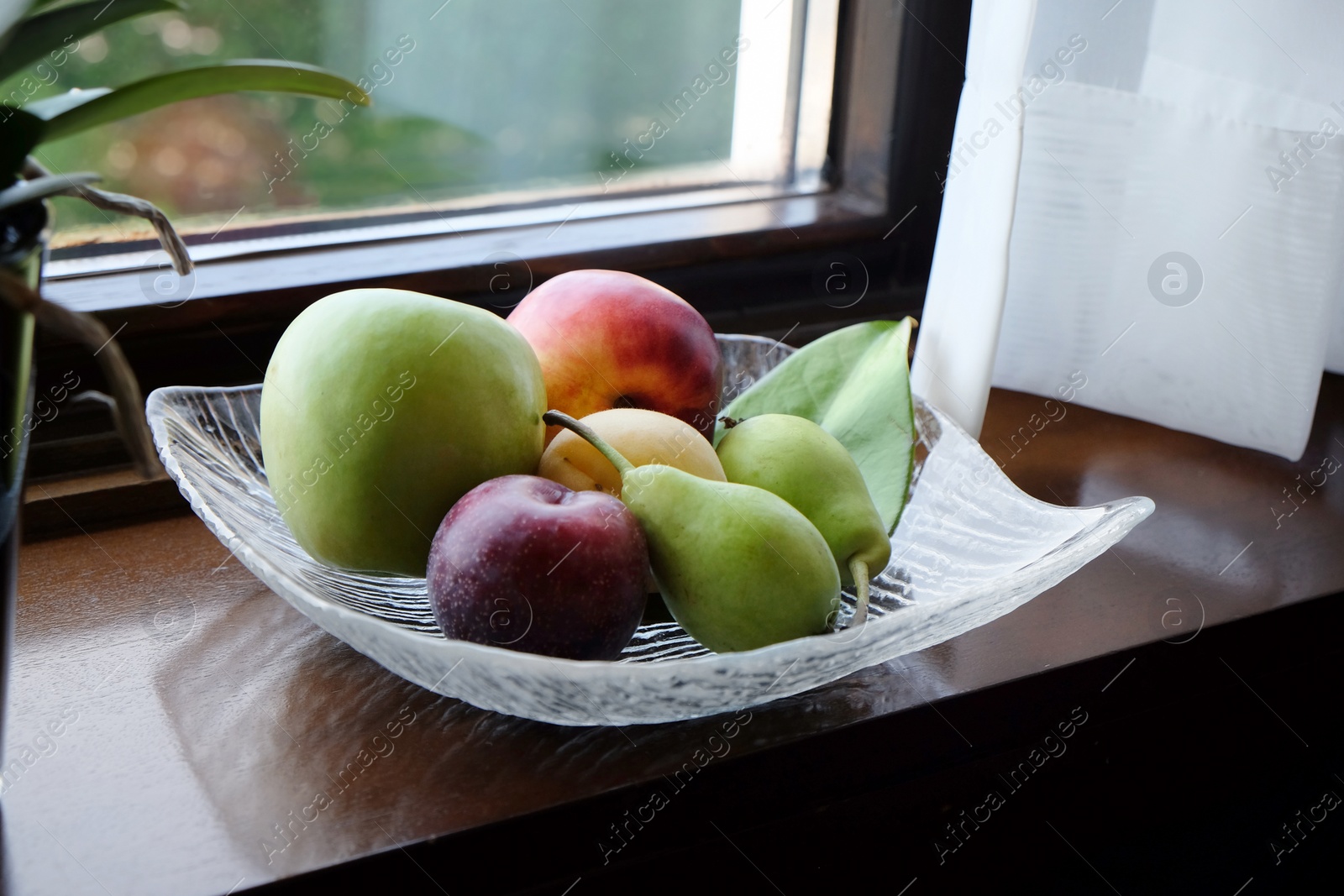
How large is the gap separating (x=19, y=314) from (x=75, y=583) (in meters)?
0.27

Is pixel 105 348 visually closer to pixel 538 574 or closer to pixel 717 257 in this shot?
pixel 538 574

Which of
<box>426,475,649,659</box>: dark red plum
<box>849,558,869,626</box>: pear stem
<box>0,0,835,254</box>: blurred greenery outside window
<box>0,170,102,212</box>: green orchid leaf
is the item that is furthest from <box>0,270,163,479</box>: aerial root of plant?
<box>0,0,835,254</box>: blurred greenery outside window

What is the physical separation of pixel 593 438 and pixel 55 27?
233 millimetres

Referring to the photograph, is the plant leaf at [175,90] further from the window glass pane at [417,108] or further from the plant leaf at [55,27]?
the window glass pane at [417,108]

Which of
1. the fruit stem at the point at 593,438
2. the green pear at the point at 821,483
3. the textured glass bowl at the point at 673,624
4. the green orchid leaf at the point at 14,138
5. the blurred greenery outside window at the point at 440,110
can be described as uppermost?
the green orchid leaf at the point at 14,138

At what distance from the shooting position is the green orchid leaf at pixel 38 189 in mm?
309

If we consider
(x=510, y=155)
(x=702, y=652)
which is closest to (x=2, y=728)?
(x=702, y=652)

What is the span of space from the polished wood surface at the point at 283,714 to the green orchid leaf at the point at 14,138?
0.22 metres

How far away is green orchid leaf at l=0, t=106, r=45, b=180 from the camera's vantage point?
0.33 metres

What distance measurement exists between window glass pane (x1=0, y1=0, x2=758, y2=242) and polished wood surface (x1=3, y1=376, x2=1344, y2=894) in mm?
220

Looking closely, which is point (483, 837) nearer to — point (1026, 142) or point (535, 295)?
point (535, 295)

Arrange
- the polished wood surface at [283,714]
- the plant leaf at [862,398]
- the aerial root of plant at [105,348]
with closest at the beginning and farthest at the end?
1. the aerial root of plant at [105,348]
2. the polished wood surface at [283,714]
3. the plant leaf at [862,398]

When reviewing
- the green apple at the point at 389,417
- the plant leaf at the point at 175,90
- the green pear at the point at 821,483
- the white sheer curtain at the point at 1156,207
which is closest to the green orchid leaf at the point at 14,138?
the plant leaf at the point at 175,90

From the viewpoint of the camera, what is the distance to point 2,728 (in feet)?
1.30
